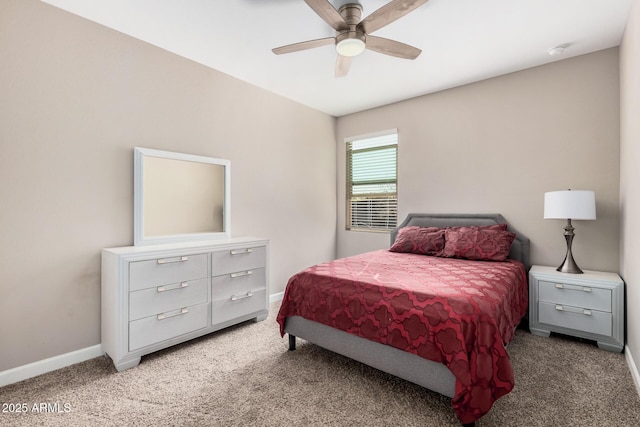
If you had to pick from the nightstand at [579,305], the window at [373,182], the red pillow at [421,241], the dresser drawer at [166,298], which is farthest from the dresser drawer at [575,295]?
the dresser drawer at [166,298]

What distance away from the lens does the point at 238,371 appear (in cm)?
216

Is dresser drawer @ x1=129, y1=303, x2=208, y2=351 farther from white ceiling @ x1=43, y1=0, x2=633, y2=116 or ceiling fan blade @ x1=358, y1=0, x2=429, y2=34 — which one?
ceiling fan blade @ x1=358, y1=0, x2=429, y2=34

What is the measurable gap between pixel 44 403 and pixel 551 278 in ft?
12.6

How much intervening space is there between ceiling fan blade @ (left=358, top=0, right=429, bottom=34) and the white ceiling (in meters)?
0.19

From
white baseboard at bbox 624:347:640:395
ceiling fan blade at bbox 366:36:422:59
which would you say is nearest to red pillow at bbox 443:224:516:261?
white baseboard at bbox 624:347:640:395

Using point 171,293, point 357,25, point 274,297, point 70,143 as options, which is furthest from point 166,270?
point 357,25

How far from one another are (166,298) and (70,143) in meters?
1.37

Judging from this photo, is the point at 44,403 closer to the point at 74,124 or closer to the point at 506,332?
the point at 74,124

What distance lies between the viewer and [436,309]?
1687mm

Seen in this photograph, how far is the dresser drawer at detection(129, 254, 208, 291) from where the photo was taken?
2.23m

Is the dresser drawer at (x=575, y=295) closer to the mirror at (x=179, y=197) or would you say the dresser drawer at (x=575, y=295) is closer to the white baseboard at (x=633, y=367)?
the white baseboard at (x=633, y=367)

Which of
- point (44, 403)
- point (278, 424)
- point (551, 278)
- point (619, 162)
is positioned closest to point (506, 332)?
point (551, 278)

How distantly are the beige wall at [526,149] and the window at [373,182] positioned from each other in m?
0.18

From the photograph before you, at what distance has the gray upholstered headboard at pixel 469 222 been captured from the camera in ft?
10.2
